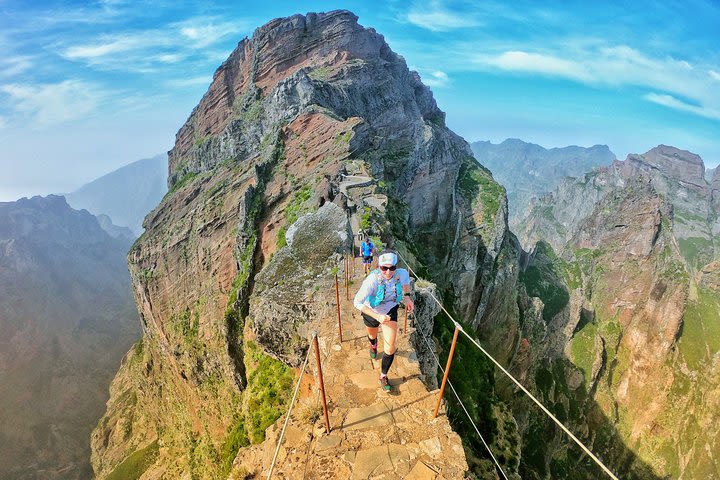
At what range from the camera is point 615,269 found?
103812 millimetres

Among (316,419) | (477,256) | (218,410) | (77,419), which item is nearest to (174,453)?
(218,410)

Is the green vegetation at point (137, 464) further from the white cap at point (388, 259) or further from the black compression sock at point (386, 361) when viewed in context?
the white cap at point (388, 259)

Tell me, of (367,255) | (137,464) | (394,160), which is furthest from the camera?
(394,160)

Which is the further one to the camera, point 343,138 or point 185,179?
point 185,179

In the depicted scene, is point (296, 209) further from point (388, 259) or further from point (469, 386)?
point (388, 259)

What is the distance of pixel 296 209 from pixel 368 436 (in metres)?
24.5

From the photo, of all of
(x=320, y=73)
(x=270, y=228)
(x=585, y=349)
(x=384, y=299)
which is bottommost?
(x=585, y=349)

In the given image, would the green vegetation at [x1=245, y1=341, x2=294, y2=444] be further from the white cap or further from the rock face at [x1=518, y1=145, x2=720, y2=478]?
the rock face at [x1=518, y1=145, x2=720, y2=478]

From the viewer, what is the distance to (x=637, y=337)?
90.4 metres

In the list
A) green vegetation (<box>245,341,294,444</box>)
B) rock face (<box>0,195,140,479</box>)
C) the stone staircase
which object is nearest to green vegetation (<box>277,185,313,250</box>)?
green vegetation (<box>245,341,294,444</box>)

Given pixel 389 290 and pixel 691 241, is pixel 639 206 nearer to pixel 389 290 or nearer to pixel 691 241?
pixel 691 241

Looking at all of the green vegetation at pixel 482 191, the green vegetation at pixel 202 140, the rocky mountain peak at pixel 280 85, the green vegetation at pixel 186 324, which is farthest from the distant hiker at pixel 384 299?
the green vegetation at pixel 482 191

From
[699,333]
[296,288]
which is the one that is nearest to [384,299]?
[296,288]

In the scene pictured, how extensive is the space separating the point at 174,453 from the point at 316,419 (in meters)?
42.9
